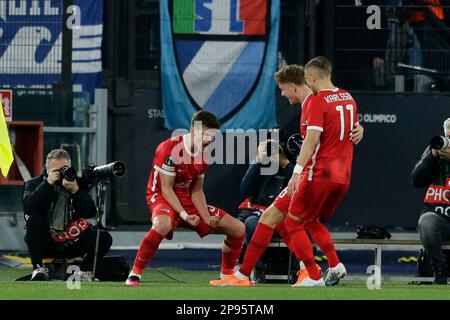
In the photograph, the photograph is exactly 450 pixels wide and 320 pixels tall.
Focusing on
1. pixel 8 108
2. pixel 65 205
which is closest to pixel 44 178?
pixel 65 205

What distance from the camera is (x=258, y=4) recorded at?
17016 millimetres

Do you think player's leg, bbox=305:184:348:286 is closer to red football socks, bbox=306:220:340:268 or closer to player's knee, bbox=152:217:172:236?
red football socks, bbox=306:220:340:268

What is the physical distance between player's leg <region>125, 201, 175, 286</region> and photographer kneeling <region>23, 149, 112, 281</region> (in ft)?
4.61

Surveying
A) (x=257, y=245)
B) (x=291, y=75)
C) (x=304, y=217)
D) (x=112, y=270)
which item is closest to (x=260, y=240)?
(x=257, y=245)

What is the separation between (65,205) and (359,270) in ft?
14.4

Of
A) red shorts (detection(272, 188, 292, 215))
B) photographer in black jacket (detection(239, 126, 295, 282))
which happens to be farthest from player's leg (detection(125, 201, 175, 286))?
photographer in black jacket (detection(239, 126, 295, 282))

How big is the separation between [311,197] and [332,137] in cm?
51

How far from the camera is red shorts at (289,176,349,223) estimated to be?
12.2 m

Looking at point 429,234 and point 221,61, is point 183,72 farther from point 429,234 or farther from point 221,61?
point 429,234

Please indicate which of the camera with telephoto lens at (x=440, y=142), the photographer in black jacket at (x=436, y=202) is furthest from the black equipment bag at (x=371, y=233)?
the camera with telephoto lens at (x=440, y=142)

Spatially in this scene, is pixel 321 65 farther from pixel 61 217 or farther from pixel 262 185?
pixel 61 217

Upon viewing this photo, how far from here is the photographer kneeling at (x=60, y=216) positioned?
13.7 m

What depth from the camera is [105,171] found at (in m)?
13.5

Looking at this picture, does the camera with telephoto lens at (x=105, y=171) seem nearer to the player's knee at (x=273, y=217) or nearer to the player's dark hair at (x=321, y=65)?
the player's knee at (x=273, y=217)
